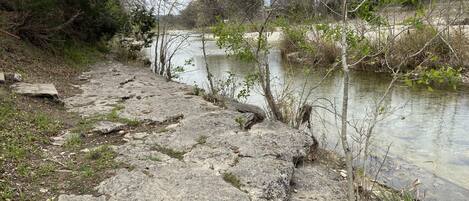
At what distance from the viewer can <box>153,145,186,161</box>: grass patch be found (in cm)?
422

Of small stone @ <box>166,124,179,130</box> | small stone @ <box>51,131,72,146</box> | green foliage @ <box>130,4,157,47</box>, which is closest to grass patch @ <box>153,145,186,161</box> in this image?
small stone @ <box>166,124,179,130</box>

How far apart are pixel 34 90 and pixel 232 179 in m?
3.52

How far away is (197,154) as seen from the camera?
4.29 m

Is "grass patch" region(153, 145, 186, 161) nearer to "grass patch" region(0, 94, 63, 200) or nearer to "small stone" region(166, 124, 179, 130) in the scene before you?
"small stone" region(166, 124, 179, 130)

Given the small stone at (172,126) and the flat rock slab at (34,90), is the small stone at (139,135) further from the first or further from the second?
the flat rock slab at (34,90)

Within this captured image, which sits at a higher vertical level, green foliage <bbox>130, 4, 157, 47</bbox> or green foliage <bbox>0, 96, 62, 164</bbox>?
green foliage <bbox>130, 4, 157, 47</bbox>

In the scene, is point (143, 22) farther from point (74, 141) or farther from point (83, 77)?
point (74, 141)

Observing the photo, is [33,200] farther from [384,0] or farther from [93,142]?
[384,0]

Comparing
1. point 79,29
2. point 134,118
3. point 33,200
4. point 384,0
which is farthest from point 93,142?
point 79,29

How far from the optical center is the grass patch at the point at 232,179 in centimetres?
366

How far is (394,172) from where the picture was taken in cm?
512

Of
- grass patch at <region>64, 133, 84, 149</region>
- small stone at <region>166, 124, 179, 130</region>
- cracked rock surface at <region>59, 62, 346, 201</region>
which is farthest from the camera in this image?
small stone at <region>166, 124, 179, 130</region>

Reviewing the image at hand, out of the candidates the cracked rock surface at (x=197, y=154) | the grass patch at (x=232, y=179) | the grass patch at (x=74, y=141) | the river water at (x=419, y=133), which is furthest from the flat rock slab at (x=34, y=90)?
the grass patch at (x=232, y=179)

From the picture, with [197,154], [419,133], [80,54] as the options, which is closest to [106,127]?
[197,154]
